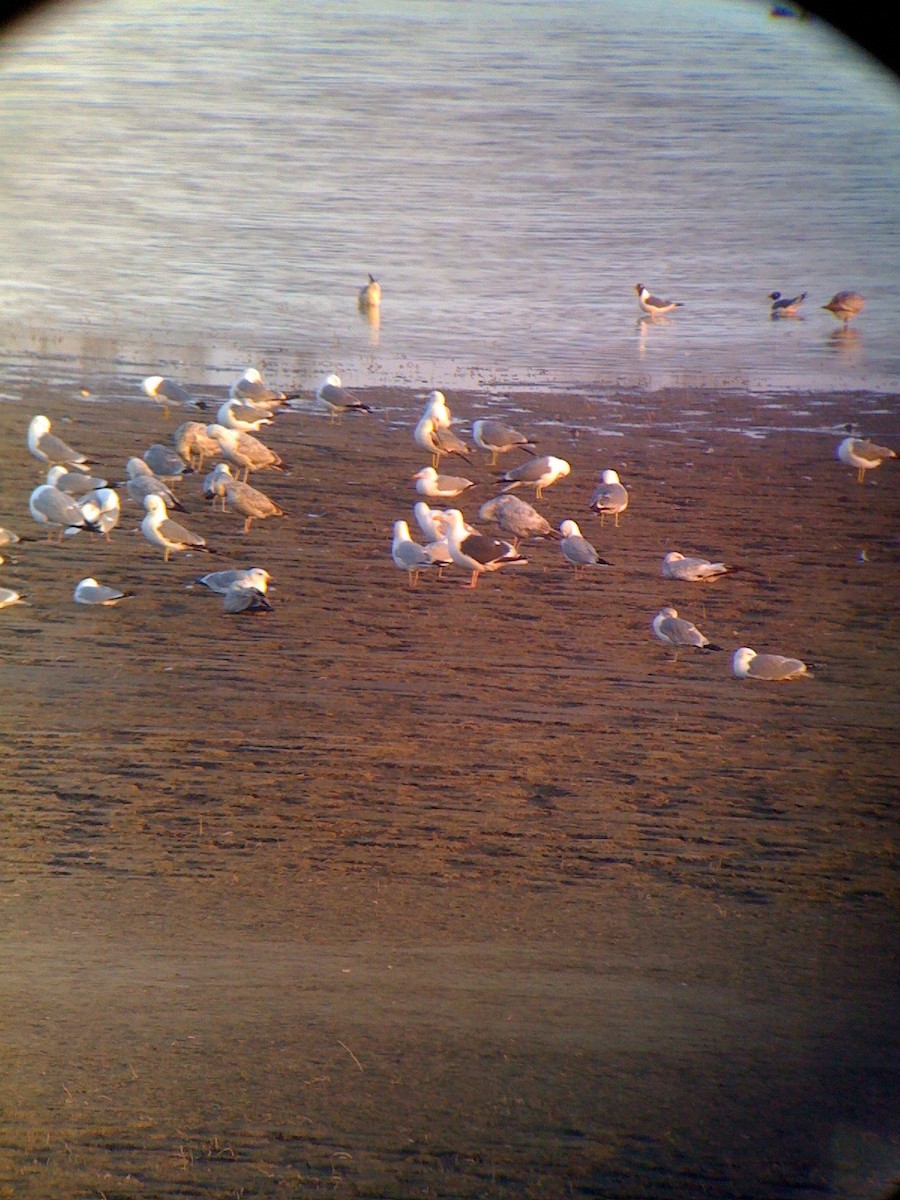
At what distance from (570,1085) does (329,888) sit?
0.67 meters

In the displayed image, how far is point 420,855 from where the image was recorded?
2.49 metres

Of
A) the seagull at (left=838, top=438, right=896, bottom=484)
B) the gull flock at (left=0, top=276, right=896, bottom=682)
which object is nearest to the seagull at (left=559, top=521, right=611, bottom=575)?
the gull flock at (left=0, top=276, right=896, bottom=682)

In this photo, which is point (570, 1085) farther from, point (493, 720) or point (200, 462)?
point (200, 462)

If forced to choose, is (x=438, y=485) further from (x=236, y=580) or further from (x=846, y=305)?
(x=846, y=305)

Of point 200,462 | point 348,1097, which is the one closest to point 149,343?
point 200,462

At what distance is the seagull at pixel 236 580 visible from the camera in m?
3.49

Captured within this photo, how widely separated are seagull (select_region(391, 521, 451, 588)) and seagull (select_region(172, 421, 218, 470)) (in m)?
1.08

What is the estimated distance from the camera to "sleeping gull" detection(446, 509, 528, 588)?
3.69m

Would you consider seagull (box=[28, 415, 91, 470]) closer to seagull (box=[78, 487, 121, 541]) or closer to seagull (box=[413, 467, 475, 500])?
seagull (box=[78, 487, 121, 541])

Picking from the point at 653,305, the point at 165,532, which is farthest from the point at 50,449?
the point at 653,305

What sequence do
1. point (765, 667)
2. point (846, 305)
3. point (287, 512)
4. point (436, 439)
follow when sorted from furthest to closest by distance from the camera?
point (846, 305)
point (436, 439)
point (287, 512)
point (765, 667)

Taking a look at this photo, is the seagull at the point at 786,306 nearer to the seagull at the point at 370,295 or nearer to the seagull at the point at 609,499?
the seagull at the point at 370,295

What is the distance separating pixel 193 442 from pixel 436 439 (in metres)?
0.93

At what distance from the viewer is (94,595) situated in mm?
3443
